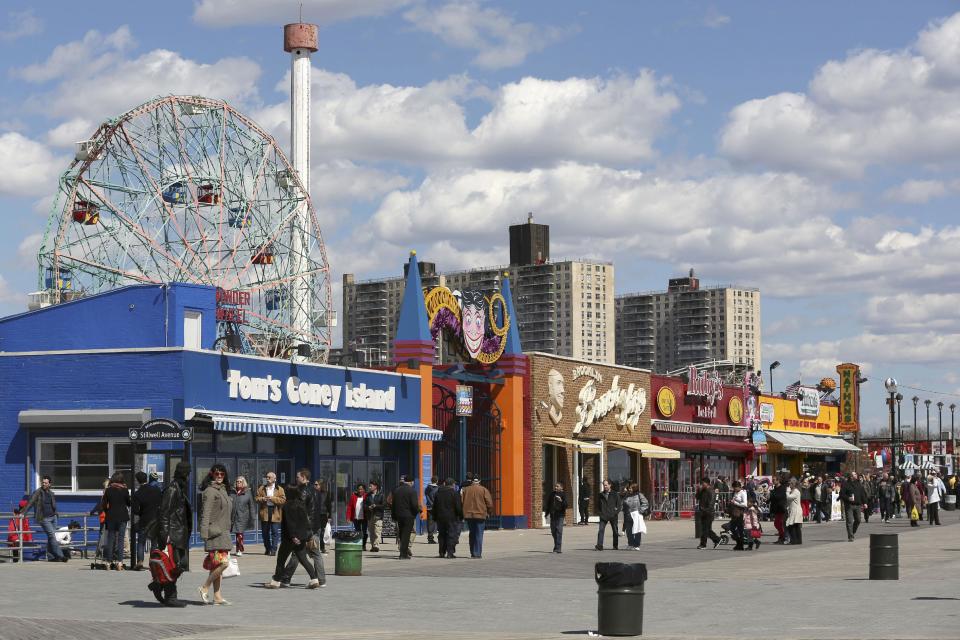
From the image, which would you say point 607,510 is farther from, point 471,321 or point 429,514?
point 471,321

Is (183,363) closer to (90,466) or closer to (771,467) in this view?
(90,466)

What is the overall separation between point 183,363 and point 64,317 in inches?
227

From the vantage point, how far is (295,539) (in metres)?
22.5

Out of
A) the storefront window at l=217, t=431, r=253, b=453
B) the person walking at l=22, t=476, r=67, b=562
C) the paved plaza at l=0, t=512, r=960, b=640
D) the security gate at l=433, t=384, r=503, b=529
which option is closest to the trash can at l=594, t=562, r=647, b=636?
the paved plaza at l=0, t=512, r=960, b=640

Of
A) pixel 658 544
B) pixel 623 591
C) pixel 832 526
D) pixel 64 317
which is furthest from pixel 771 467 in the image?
pixel 623 591

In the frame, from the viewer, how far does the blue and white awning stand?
3331 cm

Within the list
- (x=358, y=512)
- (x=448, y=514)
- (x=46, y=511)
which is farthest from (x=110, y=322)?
(x=448, y=514)

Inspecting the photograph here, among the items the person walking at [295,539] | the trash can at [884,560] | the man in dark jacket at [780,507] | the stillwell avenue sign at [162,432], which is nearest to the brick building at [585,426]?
the man in dark jacket at [780,507]

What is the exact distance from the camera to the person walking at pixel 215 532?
19859 millimetres

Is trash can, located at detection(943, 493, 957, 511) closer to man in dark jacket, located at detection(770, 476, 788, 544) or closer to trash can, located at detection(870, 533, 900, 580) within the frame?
man in dark jacket, located at detection(770, 476, 788, 544)

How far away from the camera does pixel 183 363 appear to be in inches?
1288

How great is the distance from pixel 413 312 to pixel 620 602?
27196 millimetres

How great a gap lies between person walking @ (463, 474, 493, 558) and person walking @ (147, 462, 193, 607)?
1123cm

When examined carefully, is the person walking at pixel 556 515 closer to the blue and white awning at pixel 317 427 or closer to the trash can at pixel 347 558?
the blue and white awning at pixel 317 427
